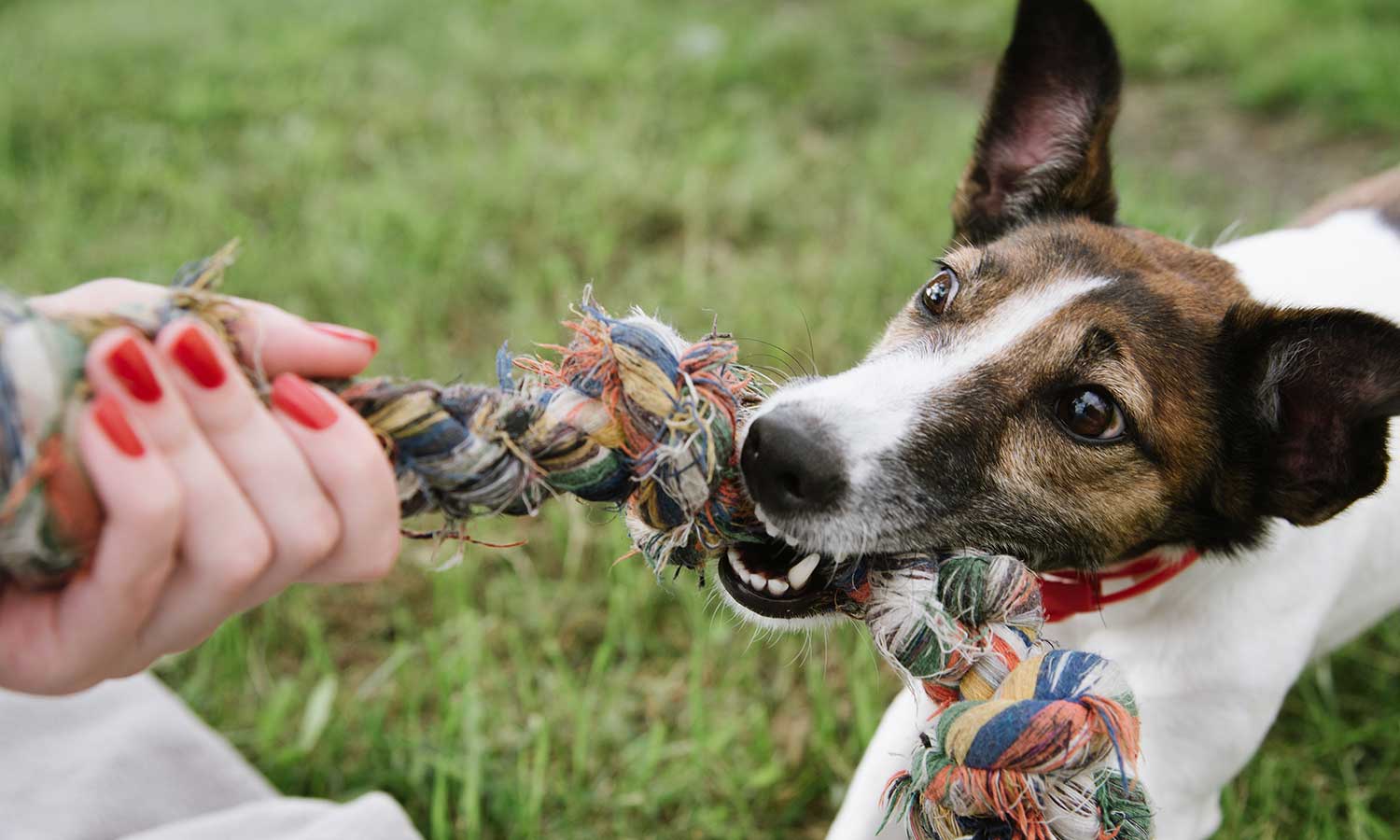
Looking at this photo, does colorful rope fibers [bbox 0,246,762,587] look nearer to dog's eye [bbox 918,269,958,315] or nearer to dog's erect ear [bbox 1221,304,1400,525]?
dog's eye [bbox 918,269,958,315]

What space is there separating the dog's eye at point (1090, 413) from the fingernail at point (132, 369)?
5.22ft

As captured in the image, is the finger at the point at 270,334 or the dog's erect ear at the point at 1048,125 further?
the dog's erect ear at the point at 1048,125

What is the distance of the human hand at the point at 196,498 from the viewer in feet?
4.00

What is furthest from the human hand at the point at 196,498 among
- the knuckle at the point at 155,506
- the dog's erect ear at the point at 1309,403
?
the dog's erect ear at the point at 1309,403

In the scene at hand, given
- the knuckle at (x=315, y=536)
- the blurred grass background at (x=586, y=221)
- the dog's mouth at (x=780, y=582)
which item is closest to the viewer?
the knuckle at (x=315, y=536)

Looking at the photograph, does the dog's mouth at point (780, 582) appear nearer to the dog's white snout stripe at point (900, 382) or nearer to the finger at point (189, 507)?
the dog's white snout stripe at point (900, 382)

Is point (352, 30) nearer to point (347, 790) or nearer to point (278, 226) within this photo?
point (278, 226)

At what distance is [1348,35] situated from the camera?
5.82m

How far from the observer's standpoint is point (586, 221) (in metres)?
4.85

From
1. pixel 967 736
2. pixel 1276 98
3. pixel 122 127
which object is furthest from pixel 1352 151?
pixel 122 127

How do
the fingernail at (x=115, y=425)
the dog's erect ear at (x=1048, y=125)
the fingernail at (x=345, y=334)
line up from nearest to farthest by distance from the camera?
the fingernail at (x=115, y=425) < the fingernail at (x=345, y=334) < the dog's erect ear at (x=1048, y=125)

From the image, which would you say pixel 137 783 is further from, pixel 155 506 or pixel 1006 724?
pixel 1006 724

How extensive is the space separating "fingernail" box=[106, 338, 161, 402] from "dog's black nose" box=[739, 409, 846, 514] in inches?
36.4

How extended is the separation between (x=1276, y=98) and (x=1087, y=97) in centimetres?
426
